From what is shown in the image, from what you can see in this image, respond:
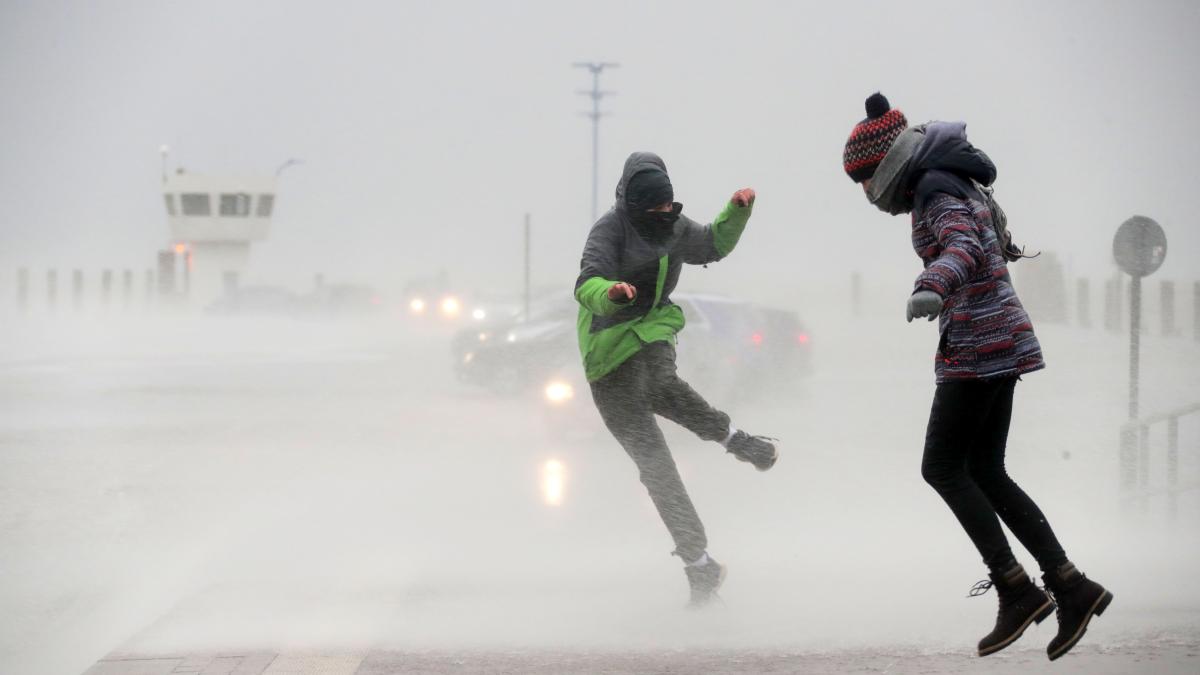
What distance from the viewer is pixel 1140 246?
23.3 ft

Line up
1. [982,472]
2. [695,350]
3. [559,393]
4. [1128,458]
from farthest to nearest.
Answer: [695,350]
[559,393]
[1128,458]
[982,472]

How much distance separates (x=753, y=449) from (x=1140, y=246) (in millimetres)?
3242

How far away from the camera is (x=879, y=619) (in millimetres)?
4930

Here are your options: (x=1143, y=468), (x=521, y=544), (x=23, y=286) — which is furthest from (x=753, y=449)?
(x=23, y=286)

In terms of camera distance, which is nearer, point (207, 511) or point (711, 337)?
point (207, 511)

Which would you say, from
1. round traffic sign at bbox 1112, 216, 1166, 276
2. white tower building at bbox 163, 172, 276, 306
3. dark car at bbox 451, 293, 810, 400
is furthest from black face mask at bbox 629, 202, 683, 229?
white tower building at bbox 163, 172, 276, 306

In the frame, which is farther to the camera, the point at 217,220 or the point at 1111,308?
the point at 217,220

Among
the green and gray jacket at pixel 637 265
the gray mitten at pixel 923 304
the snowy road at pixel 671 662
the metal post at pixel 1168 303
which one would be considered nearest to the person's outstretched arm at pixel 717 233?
the green and gray jacket at pixel 637 265

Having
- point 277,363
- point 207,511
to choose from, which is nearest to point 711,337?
point 207,511

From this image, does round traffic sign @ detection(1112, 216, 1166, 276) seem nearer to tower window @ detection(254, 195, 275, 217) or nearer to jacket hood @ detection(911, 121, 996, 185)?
jacket hood @ detection(911, 121, 996, 185)

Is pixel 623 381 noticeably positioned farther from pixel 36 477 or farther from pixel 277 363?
pixel 277 363

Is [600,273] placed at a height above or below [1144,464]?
above

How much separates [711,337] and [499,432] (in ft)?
7.31

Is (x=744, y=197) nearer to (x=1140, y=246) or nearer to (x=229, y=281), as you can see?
(x=1140, y=246)
